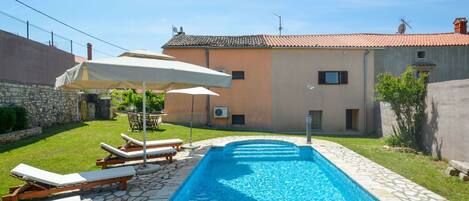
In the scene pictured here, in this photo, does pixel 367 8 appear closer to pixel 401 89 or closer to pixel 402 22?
pixel 401 89

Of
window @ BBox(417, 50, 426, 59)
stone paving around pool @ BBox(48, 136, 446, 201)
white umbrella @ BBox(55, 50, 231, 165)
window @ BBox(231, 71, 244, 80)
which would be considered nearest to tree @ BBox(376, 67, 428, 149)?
stone paving around pool @ BBox(48, 136, 446, 201)

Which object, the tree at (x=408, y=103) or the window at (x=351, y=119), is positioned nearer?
the tree at (x=408, y=103)

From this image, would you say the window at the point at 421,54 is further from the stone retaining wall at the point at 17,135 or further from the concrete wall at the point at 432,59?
the stone retaining wall at the point at 17,135

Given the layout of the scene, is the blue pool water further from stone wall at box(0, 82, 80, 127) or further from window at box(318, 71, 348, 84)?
window at box(318, 71, 348, 84)

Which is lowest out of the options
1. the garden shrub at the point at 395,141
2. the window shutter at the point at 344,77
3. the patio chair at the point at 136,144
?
the garden shrub at the point at 395,141

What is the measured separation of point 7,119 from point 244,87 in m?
12.5

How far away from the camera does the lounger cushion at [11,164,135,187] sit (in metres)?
5.26

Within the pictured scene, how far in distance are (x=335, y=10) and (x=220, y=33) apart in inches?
357

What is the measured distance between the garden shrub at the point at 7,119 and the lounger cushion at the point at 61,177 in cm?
735

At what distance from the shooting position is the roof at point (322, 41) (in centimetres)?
2034

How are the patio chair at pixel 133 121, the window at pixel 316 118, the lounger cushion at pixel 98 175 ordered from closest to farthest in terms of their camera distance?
the lounger cushion at pixel 98 175
the patio chair at pixel 133 121
the window at pixel 316 118

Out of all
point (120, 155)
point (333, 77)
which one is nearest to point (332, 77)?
point (333, 77)

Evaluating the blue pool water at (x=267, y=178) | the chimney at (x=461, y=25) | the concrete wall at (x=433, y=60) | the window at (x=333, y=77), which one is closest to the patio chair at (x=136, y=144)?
the blue pool water at (x=267, y=178)

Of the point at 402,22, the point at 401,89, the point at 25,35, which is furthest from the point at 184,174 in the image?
the point at 402,22
